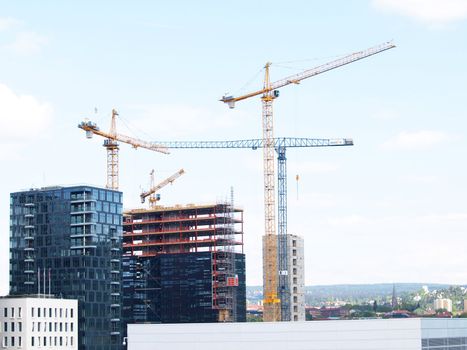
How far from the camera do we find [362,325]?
18800 cm

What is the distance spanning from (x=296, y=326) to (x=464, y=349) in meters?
32.3

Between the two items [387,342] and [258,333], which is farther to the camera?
[258,333]

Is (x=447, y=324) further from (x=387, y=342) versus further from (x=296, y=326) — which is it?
(x=296, y=326)

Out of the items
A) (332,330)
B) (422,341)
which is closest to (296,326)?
(332,330)

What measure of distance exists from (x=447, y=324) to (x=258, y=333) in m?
35.5

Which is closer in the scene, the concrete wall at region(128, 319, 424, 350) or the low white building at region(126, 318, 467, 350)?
the low white building at region(126, 318, 467, 350)

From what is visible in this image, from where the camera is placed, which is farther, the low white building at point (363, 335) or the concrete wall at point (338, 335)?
the concrete wall at point (338, 335)

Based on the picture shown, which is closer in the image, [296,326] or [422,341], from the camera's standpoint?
[422,341]

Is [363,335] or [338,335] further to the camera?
[338,335]

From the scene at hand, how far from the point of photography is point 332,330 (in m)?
191

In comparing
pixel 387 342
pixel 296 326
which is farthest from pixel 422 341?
pixel 296 326

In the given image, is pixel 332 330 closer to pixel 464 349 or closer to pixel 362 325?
pixel 362 325

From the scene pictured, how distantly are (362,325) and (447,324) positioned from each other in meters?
16.5

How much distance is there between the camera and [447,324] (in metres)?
192
